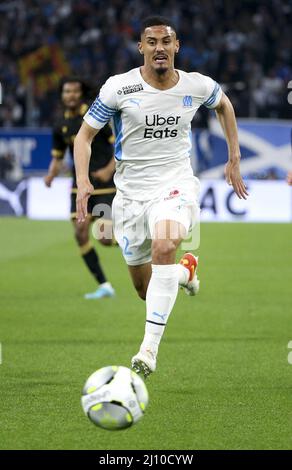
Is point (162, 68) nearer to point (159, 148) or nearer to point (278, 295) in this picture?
point (159, 148)

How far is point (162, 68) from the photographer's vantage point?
22.6ft

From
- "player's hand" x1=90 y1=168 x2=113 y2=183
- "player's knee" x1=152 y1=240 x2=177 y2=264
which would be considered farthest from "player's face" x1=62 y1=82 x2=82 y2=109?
"player's knee" x1=152 y1=240 x2=177 y2=264

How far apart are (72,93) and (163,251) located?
→ 4.98m

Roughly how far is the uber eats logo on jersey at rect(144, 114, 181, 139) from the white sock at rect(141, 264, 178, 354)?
95 cm

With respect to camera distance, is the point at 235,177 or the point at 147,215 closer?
the point at 147,215

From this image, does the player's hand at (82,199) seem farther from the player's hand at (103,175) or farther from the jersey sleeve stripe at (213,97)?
the player's hand at (103,175)

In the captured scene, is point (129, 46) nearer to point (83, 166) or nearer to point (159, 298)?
point (83, 166)

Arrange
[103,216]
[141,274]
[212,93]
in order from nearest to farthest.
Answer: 1. [212,93]
2. [141,274]
3. [103,216]

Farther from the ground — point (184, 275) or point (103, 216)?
point (103, 216)

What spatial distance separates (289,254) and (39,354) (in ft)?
27.2

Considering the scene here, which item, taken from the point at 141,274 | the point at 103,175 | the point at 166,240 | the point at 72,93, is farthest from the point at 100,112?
the point at 72,93

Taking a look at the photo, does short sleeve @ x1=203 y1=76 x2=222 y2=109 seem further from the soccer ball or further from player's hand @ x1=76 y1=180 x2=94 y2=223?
the soccer ball

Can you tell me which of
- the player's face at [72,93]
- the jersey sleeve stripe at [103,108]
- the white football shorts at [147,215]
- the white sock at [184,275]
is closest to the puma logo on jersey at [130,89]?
the jersey sleeve stripe at [103,108]

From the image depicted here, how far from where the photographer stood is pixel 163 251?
6.63 meters
